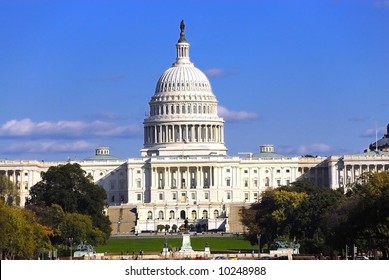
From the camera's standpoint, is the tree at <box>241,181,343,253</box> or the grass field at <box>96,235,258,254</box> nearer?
the tree at <box>241,181,343,253</box>

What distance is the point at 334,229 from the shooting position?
246ft

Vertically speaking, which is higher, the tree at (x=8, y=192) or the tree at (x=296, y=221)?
the tree at (x=8, y=192)

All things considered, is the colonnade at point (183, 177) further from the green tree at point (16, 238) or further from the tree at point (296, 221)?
the green tree at point (16, 238)

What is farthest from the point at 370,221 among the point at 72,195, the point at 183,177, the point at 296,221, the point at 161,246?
the point at 183,177

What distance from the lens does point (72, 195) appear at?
127 meters

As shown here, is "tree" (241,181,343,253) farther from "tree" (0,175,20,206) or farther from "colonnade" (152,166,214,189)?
"colonnade" (152,166,214,189)

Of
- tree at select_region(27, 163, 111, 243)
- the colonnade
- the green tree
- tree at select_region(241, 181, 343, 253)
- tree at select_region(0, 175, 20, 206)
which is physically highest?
the colonnade

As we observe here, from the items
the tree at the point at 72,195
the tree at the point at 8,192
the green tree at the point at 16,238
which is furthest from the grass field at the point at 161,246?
the tree at the point at 8,192

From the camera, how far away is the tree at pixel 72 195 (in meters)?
125

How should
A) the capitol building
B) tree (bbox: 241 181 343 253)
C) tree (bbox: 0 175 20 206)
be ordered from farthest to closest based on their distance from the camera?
the capitol building, tree (bbox: 0 175 20 206), tree (bbox: 241 181 343 253)

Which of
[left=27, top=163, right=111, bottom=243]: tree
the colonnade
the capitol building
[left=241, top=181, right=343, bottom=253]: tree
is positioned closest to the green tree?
[left=241, top=181, right=343, bottom=253]: tree

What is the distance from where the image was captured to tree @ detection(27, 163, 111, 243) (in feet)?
409

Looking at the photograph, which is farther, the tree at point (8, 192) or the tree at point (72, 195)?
the tree at point (8, 192)
